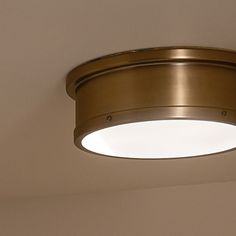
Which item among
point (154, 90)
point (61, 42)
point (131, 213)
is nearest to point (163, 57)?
point (154, 90)

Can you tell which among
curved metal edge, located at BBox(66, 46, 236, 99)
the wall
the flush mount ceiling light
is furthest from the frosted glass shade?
the wall

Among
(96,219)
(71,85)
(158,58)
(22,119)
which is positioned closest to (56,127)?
(22,119)

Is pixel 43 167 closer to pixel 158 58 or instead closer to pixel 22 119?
pixel 22 119

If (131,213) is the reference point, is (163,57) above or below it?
below

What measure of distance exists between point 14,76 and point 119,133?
19 cm

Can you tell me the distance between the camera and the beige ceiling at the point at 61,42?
775mm

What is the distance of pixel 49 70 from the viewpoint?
0.94 metres

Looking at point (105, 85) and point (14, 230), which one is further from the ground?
point (14, 230)

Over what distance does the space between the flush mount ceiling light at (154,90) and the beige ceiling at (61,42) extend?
0.02m

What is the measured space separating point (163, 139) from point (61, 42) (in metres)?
0.25

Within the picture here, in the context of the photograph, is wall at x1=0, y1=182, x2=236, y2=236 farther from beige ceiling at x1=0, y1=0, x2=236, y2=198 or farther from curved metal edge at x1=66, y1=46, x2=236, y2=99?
curved metal edge at x1=66, y1=46, x2=236, y2=99

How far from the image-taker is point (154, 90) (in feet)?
2.85

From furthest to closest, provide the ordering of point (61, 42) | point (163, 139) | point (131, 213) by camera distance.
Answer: point (131, 213) < point (163, 139) < point (61, 42)

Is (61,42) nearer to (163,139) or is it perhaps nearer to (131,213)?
(163,139)
